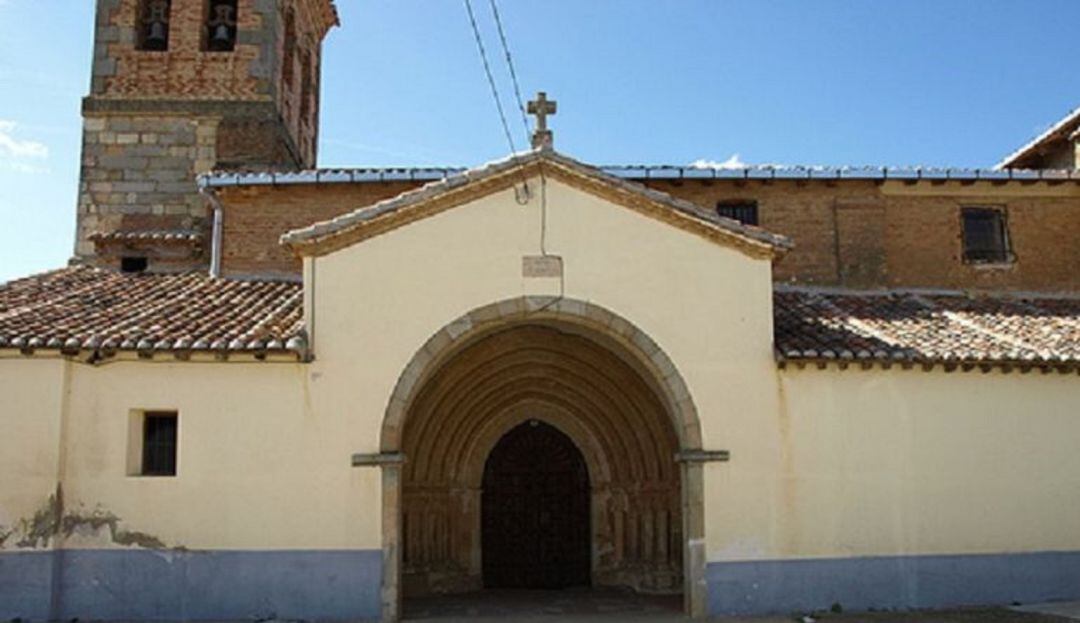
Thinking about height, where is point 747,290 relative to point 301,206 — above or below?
below

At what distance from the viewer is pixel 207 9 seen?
19.2 meters

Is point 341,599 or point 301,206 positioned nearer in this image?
point 341,599

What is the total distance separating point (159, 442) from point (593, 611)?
211 inches

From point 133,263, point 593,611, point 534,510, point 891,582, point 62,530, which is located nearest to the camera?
point 62,530

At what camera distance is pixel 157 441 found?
39.0 ft

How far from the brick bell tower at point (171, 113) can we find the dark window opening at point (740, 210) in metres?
7.85

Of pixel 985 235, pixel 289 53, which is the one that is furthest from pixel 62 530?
pixel 985 235

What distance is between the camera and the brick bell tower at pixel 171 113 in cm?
1842

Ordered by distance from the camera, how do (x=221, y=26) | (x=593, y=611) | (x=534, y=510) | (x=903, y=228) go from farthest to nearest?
(x=221, y=26) → (x=903, y=228) → (x=534, y=510) → (x=593, y=611)

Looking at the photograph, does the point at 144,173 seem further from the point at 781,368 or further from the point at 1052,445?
the point at 1052,445

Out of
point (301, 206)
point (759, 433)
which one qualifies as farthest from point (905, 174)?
point (301, 206)

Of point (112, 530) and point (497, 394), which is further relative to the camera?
point (497, 394)

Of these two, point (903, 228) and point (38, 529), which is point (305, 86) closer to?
point (903, 228)

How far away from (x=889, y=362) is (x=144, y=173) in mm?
13024
